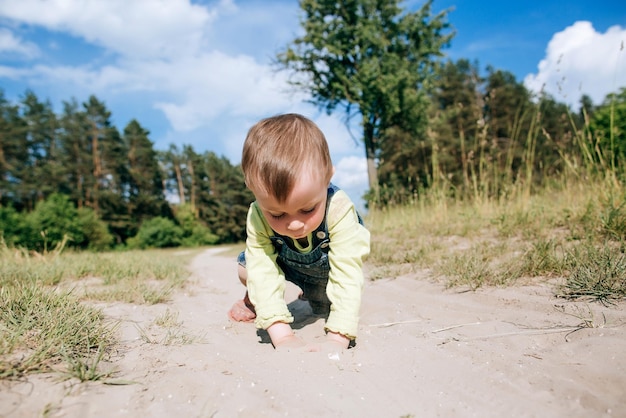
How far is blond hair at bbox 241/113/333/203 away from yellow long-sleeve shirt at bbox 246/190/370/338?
0.28 m

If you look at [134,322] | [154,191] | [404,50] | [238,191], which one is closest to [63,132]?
[154,191]

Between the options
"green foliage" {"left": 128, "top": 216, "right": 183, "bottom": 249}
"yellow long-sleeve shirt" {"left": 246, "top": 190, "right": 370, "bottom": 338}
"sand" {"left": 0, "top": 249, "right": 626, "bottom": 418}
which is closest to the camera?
"sand" {"left": 0, "top": 249, "right": 626, "bottom": 418}

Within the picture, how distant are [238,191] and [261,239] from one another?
114 feet

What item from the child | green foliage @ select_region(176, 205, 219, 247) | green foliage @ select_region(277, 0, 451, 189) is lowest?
green foliage @ select_region(176, 205, 219, 247)

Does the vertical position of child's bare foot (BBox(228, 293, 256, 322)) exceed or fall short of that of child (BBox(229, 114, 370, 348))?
it falls short

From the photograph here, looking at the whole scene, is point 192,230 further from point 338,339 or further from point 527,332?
point 527,332

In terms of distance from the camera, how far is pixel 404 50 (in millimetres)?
18641

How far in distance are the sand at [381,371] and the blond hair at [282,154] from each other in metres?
0.69

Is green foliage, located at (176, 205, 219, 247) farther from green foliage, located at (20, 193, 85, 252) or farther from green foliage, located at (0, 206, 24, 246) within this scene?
green foliage, located at (0, 206, 24, 246)

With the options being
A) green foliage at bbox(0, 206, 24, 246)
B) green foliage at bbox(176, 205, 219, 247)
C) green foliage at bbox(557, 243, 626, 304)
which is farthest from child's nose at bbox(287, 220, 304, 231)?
green foliage at bbox(176, 205, 219, 247)

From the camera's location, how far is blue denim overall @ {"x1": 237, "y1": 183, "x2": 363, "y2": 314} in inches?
76.0

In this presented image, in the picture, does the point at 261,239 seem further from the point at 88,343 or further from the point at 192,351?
the point at 88,343

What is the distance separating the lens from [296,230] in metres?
1.62

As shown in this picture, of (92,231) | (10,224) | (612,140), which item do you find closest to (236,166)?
(92,231)
